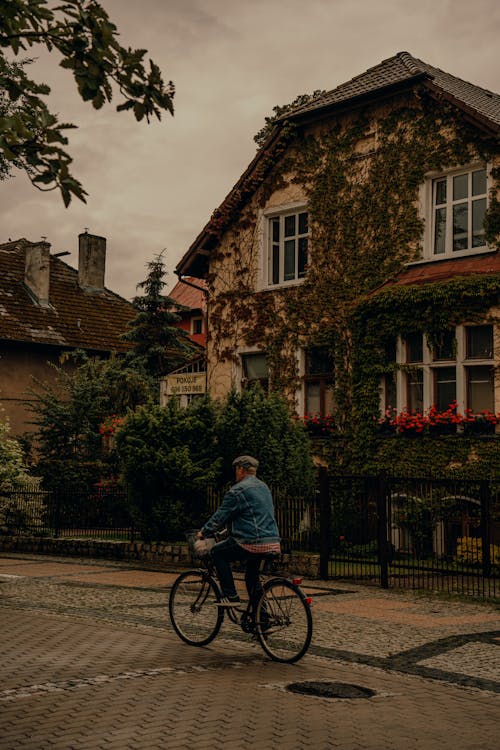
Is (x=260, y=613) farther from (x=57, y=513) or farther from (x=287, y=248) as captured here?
(x=287, y=248)

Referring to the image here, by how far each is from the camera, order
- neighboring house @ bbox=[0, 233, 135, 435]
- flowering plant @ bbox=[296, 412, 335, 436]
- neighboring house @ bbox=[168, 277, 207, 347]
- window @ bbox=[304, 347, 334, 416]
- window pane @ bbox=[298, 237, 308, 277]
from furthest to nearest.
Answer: neighboring house @ bbox=[168, 277, 207, 347] → neighboring house @ bbox=[0, 233, 135, 435] → window pane @ bbox=[298, 237, 308, 277] → window @ bbox=[304, 347, 334, 416] → flowering plant @ bbox=[296, 412, 335, 436]

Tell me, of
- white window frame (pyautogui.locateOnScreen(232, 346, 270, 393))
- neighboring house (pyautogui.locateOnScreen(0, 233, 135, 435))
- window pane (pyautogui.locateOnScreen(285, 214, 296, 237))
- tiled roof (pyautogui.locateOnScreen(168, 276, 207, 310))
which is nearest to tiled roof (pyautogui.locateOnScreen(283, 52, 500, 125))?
window pane (pyautogui.locateOnScreen(285, 214, 296, 237))

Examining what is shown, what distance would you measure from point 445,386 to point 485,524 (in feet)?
19.9

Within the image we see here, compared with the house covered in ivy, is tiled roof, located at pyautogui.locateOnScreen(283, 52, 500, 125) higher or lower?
higher

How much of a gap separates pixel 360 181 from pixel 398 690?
52.2 ft

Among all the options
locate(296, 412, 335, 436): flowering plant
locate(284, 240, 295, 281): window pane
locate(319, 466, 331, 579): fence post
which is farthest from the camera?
locate(284, 240, 295, 281): window pane

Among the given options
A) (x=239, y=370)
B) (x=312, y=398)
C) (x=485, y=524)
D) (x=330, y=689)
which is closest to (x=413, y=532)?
(x=485, y=524)

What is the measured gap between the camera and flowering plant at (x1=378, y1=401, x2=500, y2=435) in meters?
18.1

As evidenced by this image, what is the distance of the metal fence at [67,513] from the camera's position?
19.2 meters

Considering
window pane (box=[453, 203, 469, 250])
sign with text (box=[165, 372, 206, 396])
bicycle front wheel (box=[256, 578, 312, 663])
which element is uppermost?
window pane (box=[453, 203, 469, 250])

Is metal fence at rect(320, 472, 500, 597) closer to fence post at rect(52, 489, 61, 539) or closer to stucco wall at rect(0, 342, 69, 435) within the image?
fence post at rect(52, 489, 61, 539)

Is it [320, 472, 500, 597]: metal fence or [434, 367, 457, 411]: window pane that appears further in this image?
[434, 367, 457, 411]: window pane

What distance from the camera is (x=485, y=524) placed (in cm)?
1352

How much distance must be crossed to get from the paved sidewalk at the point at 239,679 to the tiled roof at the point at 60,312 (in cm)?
2446
